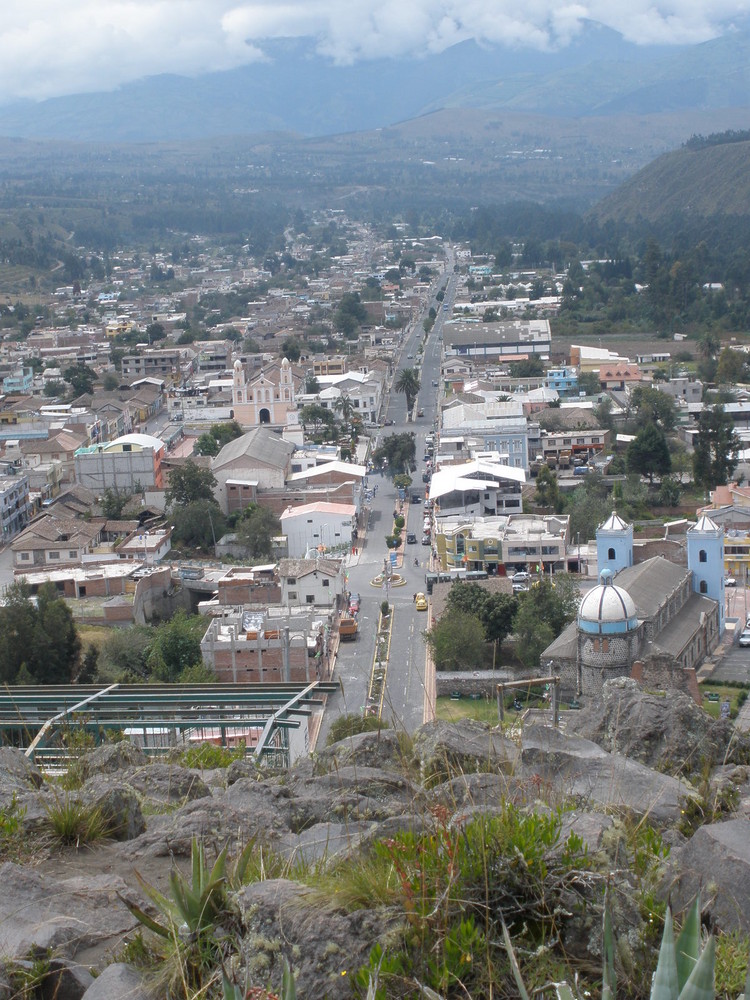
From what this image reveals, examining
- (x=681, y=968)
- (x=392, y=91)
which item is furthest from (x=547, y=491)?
(x=392, y=91)

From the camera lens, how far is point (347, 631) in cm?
1249

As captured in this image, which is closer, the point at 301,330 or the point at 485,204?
the point at 301,330

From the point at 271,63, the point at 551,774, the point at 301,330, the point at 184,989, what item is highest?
the point at 271,63

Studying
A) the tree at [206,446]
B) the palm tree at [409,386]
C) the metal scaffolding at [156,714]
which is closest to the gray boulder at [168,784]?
the metal scaffolding at [156,714]

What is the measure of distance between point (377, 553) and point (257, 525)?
58.8 inches

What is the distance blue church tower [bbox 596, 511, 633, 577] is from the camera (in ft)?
37.8

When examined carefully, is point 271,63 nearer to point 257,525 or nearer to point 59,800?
point 257,525

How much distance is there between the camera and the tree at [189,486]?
17.4m

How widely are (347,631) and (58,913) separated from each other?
1022 cm

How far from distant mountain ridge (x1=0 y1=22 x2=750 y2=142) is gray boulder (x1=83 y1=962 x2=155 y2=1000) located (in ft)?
484

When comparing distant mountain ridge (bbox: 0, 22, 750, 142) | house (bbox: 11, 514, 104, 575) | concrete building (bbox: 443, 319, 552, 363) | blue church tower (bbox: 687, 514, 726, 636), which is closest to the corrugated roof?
house (bbox: 11, 514, 104, 575)

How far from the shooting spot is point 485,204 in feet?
276

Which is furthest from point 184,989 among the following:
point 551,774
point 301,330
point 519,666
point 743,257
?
point 743,257

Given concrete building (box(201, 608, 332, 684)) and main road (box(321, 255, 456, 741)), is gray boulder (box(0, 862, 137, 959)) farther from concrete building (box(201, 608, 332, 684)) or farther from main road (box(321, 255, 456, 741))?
concrete building (box(201, 608, 332, 684))
